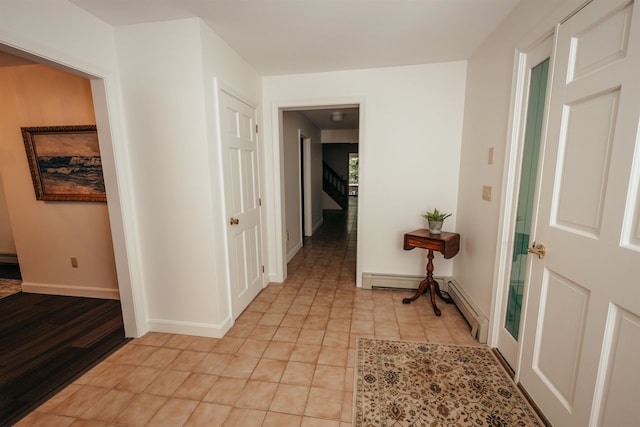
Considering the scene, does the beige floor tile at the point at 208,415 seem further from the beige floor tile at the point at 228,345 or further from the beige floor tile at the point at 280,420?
the beige floor tile at the point at 228,345

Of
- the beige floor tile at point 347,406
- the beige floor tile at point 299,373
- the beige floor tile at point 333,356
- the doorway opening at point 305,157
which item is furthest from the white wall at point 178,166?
the doorway opening at point 305,157

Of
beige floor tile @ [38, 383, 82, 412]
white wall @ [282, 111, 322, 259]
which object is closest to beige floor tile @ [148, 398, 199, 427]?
beige floor tile @ [38, 383, 82, 412]

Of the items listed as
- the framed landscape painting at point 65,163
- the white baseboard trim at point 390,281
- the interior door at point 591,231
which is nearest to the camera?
the interior door at point 591,231

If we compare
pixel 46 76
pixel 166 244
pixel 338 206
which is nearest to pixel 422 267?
pixel 166 244

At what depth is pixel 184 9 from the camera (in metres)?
1.76

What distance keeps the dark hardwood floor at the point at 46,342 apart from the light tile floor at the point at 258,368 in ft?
0.46

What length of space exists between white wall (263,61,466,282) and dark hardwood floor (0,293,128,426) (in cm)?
213

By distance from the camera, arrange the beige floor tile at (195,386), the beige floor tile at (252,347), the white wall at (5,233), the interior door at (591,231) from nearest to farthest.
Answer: the interior door at (591,231) < the beige floor tile at (195,386) < the beige floor tile at (252,347) < the white wall at (5,233)

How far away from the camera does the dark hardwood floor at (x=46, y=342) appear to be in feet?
5.58

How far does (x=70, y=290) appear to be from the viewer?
2.96m

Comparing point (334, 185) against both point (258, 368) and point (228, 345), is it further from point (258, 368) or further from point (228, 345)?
point (258, 368)

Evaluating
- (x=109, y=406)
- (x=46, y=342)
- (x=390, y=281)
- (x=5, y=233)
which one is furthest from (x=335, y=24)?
(x=5, y=233)

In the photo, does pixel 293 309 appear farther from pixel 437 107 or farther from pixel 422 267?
pixel 437 107

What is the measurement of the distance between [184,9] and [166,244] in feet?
5.53
